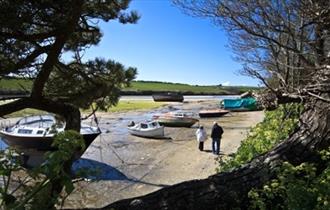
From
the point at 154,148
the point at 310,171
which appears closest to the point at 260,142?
the point at 310,171

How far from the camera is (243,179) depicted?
205 inches

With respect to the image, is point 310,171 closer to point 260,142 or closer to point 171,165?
point 260,142

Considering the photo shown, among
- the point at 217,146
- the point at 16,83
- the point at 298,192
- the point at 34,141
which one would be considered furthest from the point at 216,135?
the point at 298,192

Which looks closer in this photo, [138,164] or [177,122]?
[138,164]

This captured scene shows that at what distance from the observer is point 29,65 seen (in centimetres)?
734

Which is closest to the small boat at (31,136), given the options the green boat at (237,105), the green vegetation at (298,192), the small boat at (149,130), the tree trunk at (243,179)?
the small boat at (149,130)

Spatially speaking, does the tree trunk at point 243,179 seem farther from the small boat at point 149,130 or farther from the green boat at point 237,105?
the green boat at point 237,105

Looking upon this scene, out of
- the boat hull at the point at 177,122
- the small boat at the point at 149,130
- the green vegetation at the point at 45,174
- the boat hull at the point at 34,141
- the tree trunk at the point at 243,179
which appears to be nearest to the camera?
the green vegetation at the point at 45,174

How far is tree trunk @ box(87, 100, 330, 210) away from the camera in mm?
4812

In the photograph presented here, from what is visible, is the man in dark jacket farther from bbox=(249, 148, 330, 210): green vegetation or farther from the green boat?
the green boat

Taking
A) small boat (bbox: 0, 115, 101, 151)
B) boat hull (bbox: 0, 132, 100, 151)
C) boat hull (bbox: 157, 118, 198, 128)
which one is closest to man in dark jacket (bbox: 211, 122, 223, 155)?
small boat (bbox: 0, 115, 101, 151)

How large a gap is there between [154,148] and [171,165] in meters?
6.43

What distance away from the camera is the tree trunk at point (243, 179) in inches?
189

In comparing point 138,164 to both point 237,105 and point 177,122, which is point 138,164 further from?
point 237,105
